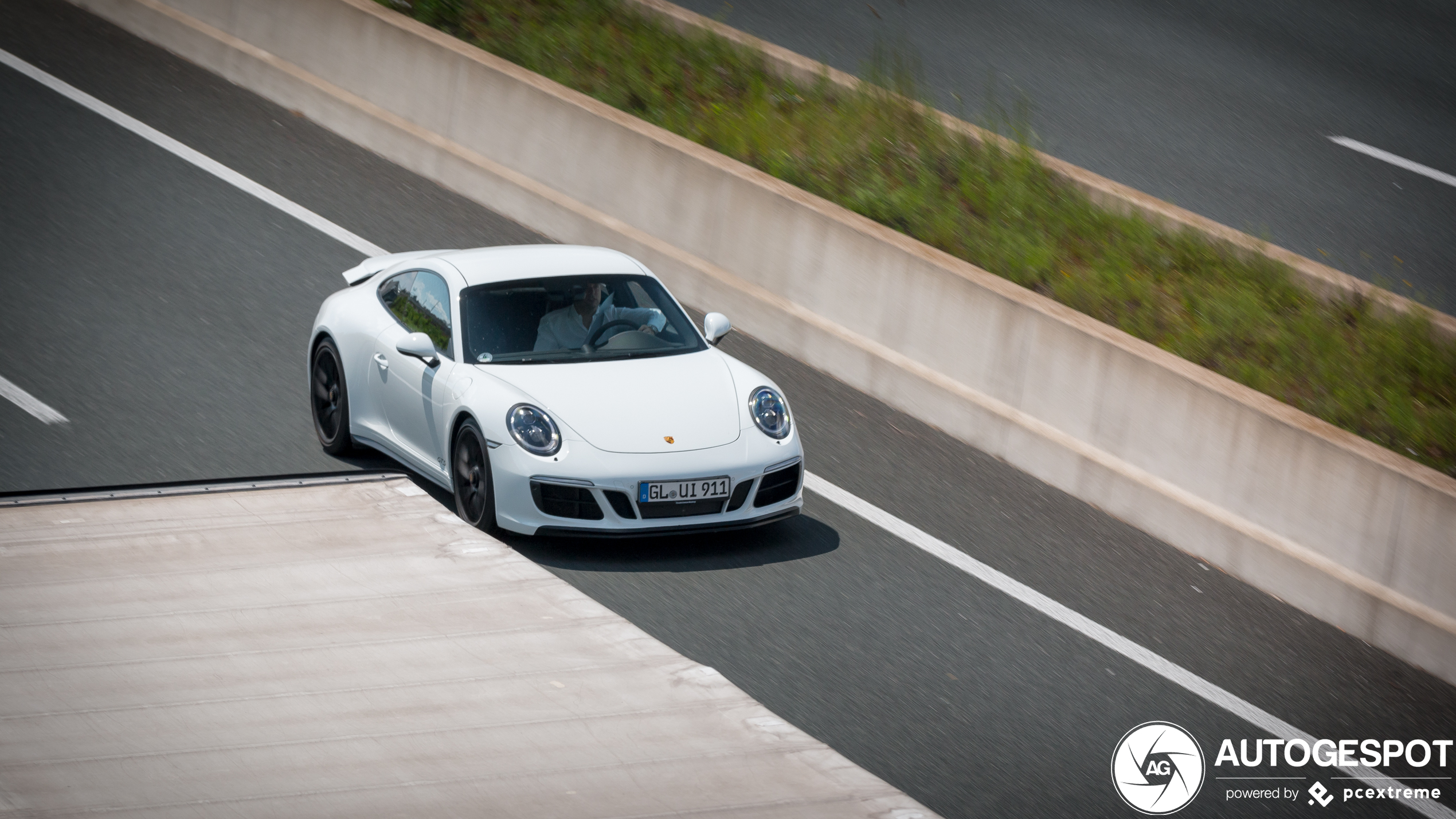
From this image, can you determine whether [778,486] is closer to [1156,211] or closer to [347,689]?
[347,689]

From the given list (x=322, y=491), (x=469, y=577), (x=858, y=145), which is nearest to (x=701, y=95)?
(x=858, y=145)

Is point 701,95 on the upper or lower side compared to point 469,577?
upper

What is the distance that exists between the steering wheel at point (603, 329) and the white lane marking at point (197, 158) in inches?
155

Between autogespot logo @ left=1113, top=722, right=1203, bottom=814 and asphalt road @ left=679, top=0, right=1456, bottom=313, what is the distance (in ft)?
22.2

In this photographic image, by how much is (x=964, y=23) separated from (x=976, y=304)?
932 centimetres

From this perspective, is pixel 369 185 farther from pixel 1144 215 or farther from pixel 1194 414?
pixel 1194 414

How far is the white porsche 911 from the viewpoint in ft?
28.2

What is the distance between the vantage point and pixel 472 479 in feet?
29.3

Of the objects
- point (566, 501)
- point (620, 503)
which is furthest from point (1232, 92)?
point (566, 501)

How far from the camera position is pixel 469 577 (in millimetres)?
6961

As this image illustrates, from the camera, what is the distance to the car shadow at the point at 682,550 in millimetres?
8773

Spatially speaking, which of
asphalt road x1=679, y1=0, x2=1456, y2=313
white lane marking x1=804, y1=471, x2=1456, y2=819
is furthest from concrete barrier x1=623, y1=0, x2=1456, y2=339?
white lane marking x1=804, y1=471, x2=1456, y2=819

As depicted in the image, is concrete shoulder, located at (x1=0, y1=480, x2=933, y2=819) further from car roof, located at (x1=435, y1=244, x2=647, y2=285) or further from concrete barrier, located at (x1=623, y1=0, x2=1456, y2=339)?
concrete barrier, located at (x1=623, y1=0, x2=1456, y2=339)

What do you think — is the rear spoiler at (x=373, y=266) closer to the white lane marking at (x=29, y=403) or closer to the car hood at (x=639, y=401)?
the car hood at (x=639, y=401)
